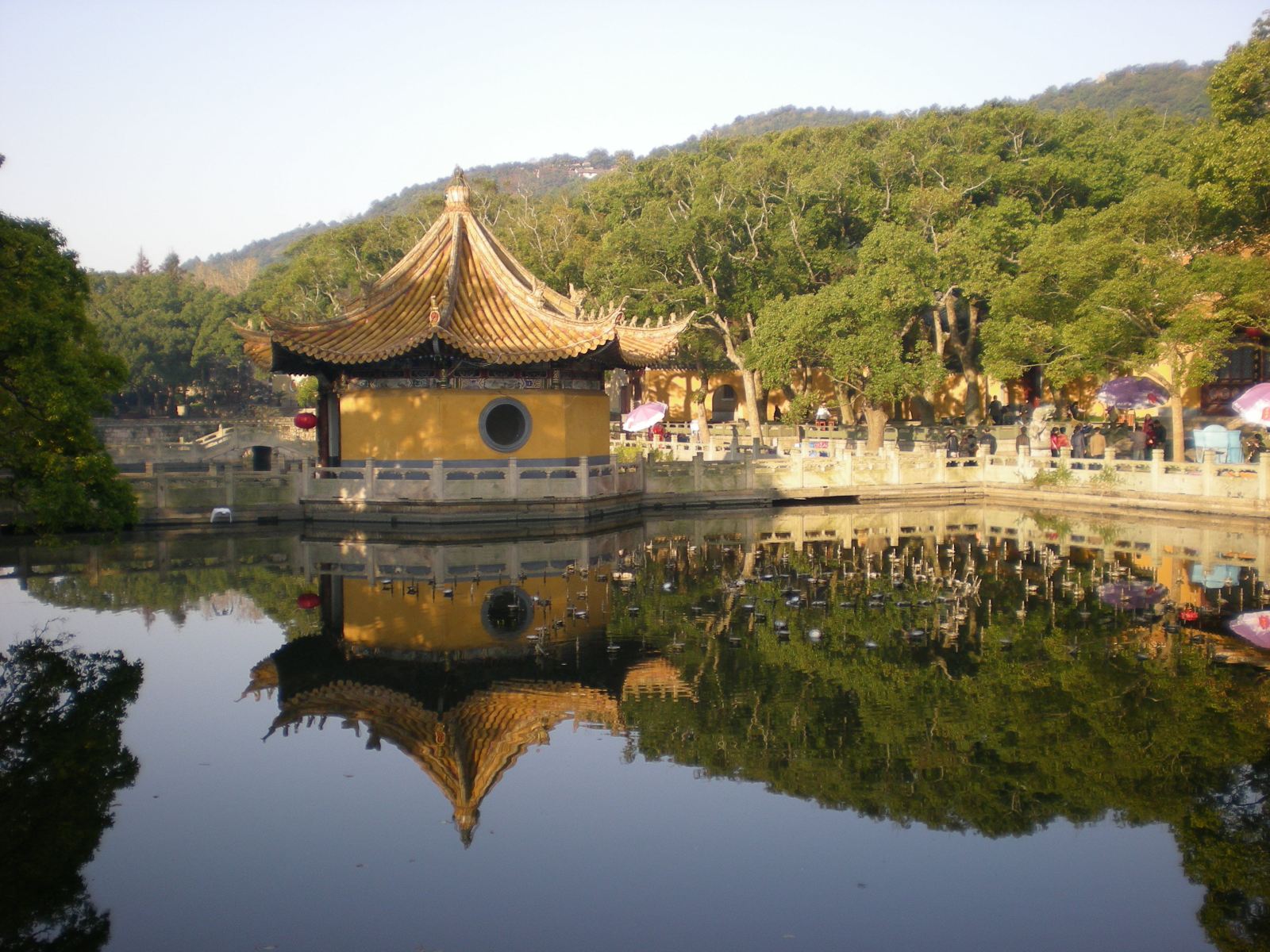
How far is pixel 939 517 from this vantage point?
2323 cm

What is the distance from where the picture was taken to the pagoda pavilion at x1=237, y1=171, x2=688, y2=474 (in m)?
22.3

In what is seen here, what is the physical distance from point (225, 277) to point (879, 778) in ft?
415

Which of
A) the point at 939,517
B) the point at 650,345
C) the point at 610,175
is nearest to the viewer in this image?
the point at 939,517

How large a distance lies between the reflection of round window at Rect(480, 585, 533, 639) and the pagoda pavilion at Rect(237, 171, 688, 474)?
25.0 ft

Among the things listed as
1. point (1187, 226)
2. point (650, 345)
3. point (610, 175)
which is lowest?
point (650, 345)

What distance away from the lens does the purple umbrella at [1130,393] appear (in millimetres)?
28328

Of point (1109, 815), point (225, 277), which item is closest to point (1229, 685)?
point (1109, 815)

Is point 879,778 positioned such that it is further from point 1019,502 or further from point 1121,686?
point 1019,502

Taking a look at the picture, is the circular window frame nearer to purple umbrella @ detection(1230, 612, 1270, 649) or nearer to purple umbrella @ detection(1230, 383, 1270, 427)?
purple umbrella @ detection(1230, 612, 1270, 649)

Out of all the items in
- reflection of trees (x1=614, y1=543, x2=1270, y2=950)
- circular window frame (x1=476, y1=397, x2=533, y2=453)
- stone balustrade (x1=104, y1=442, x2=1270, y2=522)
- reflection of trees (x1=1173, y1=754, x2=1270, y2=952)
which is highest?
circular window frame (x1=476, y1=397, x2=533, y2=453)

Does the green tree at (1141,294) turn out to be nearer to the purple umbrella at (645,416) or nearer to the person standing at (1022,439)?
the person standing at (1022,439)

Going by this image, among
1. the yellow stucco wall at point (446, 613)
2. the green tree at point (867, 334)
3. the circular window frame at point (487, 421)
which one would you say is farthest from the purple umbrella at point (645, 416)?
the yellow stucco wall at point (446, 613)

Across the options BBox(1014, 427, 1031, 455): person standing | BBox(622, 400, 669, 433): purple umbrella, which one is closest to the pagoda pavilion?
BBox(622, 400, 669, 433): purple umbrella

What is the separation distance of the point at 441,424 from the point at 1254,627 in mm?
15039
